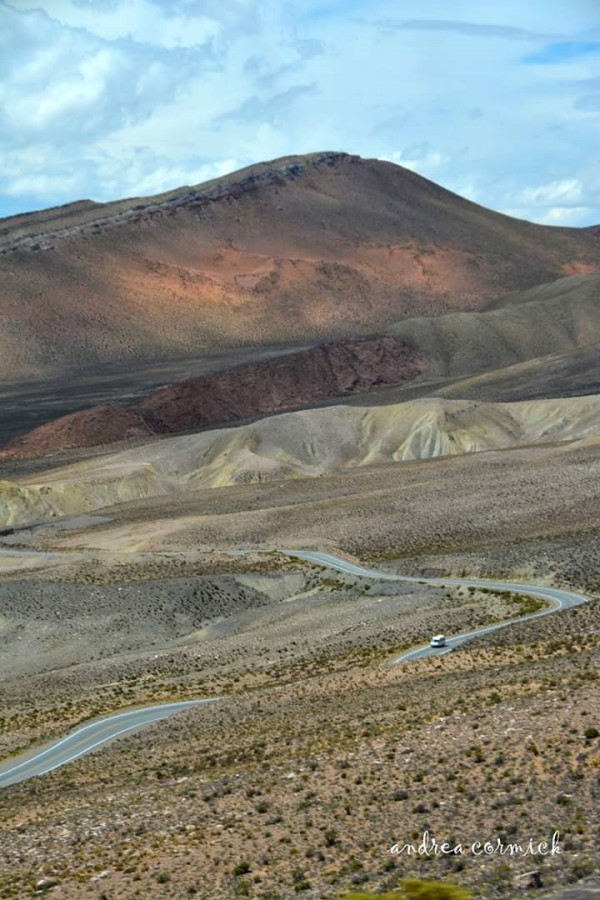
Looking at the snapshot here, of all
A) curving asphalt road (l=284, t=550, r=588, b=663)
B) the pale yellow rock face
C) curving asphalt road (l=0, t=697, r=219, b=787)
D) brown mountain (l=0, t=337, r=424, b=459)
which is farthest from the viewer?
brown mountain (l=0, t=337, r=424, b=459)

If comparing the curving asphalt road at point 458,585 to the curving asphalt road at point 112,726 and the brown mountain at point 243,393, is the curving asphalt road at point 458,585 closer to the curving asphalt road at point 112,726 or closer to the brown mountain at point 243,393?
the curving asphalt road at point 112,726

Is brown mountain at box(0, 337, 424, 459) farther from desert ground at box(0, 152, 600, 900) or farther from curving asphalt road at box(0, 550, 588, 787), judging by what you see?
curving asphalt road at box(0, 550, 588, 787)

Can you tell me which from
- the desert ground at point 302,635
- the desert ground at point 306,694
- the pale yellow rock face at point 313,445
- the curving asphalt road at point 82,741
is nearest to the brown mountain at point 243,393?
the desert ground at point 302,635

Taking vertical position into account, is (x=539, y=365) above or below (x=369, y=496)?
above

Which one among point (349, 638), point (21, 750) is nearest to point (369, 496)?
point (349, 638)

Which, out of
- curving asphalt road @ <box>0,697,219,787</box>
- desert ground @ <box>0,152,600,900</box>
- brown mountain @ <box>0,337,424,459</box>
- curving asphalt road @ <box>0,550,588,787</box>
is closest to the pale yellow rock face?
desert ground @ <box>0,152,600,900</box>

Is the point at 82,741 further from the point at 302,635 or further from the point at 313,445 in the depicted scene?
the point at 313,445

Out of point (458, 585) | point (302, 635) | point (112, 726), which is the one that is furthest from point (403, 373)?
point (112, 726)

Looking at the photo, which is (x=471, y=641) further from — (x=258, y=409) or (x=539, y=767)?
(x=258, y=409)
